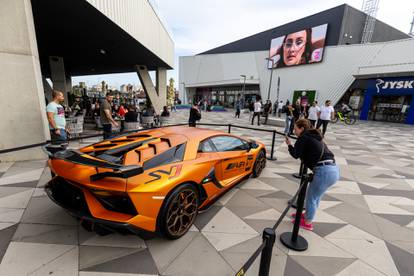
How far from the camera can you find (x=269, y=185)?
4395mm

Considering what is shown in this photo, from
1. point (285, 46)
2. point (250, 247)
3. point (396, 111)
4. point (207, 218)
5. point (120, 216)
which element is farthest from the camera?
point (285, 46)

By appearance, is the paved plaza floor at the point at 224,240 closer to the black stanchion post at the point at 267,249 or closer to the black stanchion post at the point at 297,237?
the black stanchion post at the point at 297,237

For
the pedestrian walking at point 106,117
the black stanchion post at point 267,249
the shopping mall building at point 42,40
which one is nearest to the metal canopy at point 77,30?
the shopping mall building at point 42,40

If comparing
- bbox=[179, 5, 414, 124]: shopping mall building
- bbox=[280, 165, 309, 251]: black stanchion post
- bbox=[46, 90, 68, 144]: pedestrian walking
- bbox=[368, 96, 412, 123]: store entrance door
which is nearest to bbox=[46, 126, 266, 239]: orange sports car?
bbox=[280, 165, 309, 251]: black stanchion post

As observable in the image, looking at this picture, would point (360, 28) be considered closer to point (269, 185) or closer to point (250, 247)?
point (269, 185)

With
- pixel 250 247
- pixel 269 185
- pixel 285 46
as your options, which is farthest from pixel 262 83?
pixel 250 247

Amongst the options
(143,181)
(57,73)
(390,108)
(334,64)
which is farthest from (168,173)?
(334,64)

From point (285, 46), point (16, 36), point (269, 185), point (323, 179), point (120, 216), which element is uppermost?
point (285, 46)

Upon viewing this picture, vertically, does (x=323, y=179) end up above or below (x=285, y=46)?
below

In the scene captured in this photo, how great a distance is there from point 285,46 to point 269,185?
94.4 ft

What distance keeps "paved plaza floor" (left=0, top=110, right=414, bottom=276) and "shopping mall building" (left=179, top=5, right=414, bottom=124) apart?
20397 mm

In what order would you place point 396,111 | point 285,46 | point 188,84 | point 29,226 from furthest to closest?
point 188,84, point 285,46, point 396,111, point 29,226

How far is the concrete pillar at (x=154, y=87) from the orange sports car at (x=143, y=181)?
53.6 ft

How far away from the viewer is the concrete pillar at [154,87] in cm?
1848
